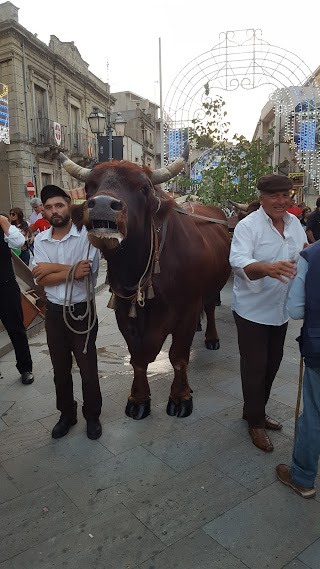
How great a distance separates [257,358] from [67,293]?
1413 mm

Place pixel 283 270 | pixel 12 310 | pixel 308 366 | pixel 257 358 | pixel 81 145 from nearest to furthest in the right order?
pixel 308 366, pixel 283 270, pixel 257 358, pixel 12 310, pixel 81 145

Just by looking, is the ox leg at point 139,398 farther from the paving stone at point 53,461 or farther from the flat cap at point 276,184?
the flat cap at point 276,184

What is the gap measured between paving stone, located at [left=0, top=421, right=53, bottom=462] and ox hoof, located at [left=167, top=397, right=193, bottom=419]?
0.99 meters

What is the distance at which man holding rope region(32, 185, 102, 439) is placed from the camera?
292 cm

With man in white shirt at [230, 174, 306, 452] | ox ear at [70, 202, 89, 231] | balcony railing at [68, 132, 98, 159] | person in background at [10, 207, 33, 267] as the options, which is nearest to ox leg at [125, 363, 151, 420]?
man in white shirt at [230, 174, 306, 452]

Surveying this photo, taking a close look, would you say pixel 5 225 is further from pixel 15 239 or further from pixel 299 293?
pixel 299 293

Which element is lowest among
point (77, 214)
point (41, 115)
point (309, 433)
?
point (309, 433)

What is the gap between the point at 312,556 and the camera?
201cm

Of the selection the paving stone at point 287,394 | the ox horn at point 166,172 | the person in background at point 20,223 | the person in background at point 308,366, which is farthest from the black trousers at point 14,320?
the person in background at point 20,223

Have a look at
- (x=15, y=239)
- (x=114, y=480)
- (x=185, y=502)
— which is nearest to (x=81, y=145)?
(x=15, y=239)

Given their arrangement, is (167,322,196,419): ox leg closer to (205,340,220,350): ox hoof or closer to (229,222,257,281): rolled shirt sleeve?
(229,222,257,281): rolled shirt sleeve

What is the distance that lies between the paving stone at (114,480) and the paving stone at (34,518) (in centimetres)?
7

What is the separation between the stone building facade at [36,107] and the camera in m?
18.0

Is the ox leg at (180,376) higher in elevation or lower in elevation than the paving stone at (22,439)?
higher
